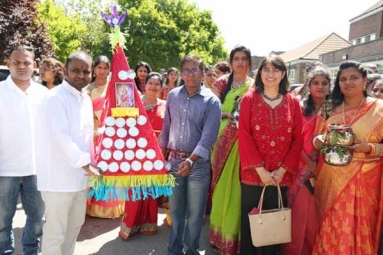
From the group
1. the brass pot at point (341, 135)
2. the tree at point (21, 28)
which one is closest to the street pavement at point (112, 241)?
the brass pot at point (341, 135)

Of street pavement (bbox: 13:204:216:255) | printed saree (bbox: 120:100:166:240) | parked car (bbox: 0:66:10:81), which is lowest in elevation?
street pavement (bbox: 13:204:216:255)

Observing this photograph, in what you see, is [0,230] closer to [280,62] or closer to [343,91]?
[280,62]

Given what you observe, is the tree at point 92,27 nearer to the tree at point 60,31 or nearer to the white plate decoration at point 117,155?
the tree at point 60,31

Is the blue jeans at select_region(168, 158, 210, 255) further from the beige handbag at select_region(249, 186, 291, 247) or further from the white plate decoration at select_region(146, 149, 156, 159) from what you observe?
the beige handbag at select_region(249, 186, 291, 247)

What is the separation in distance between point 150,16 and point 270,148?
20.9 metres

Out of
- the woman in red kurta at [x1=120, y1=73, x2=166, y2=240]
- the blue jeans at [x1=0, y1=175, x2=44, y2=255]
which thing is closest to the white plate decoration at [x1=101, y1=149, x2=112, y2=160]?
the blue jeans at [x1=0, y1=175, x2=44, y2=255]

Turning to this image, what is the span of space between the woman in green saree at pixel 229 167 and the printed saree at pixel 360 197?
92cm

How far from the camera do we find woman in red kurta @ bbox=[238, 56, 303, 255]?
268cm

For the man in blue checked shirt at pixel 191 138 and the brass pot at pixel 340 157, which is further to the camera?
the man in blue checked shirt at pixel 191 138

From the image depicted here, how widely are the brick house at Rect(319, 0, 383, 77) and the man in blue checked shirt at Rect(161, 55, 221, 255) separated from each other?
1842 cm

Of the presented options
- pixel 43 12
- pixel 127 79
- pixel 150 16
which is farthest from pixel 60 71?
pixel 43 12

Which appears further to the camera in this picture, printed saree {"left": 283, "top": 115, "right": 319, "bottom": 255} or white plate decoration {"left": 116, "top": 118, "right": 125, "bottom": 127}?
printed saree {"left": 283, "top": 115, "right": 319, "bottom": 255}

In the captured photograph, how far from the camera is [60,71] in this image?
448 centimetres

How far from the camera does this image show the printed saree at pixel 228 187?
3254 millimetres
